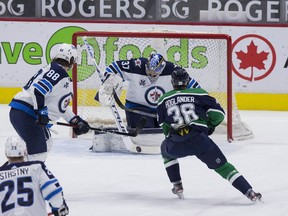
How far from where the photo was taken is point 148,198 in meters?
6.39

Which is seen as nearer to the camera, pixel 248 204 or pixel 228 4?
pixel 248 204

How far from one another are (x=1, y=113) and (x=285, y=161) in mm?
3666

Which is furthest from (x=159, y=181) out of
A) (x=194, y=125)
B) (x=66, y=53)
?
(x=66, y=53)

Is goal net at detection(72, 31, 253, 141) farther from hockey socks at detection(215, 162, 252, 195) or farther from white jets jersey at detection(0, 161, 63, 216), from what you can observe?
white jets jersey at detection(0, 161, 63, 216)

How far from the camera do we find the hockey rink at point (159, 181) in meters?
6.00

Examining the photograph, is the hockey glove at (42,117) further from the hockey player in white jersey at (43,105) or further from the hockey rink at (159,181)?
the hockey rink at (159,181)

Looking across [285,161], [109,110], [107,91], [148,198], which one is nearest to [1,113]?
[109,110]

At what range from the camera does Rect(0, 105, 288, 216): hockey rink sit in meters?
6.00

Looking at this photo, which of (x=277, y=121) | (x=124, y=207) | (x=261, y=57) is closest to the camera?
(x=124, y=207)

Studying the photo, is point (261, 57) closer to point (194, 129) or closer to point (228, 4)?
point (228, 4)

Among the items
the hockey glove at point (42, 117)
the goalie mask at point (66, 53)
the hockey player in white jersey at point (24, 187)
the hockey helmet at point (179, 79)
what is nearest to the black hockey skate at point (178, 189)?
the hockey helmet at point (179, 79)

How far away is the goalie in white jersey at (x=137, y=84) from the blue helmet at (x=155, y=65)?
58 millimetres

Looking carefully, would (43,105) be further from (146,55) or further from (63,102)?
(146,55)

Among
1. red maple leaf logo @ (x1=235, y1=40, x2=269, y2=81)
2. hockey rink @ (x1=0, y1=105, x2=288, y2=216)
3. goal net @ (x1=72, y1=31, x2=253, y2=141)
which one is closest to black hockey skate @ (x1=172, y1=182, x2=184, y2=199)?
hockey rink @ (x1=0, y1=105, x2=288, y2=216)
